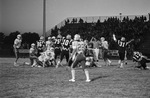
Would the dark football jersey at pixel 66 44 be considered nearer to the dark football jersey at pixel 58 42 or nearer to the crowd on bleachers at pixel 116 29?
the dark football jersey at pixel 58 42

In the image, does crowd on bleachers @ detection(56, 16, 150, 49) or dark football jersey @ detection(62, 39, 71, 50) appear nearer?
dark football jersey @ detection(62, 39, 71, 50)

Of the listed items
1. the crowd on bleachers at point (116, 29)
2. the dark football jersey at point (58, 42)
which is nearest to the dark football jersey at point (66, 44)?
the dark football jersey at point (58, 42)

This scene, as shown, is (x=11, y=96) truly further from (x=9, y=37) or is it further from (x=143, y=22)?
(x=9, y=37)

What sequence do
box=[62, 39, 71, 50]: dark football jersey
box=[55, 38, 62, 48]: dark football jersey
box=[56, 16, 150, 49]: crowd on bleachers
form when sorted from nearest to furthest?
1. box=[62, 39, 71, 50]: dark football jersey
2. box=[55, 38, 62, 48]: dark football jersey
3. box=[56, 16, 150, 49]: crowd on bleachers

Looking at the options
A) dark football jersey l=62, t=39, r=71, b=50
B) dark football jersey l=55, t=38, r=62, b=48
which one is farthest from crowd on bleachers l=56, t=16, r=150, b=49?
dark football jersey l=62, t=39, r=71, b=50

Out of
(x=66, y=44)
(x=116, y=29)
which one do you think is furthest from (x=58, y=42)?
(x=116, y=29)

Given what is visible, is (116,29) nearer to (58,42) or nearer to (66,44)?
(58,42)

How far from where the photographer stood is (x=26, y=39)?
3590 inches

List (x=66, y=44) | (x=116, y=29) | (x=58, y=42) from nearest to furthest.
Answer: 1. (x=66, y=44)
2. (x=58, y=42)
3. (x=116, y=29)

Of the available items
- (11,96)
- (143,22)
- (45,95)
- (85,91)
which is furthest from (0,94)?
(143,22)

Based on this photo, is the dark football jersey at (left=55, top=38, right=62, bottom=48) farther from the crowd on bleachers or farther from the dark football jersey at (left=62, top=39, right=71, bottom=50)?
the crowd on bleachers

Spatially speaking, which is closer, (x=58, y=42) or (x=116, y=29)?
(x=58, y=42)

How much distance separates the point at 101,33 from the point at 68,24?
12121mm

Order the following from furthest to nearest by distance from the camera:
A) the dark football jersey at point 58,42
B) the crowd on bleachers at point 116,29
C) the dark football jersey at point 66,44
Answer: the crowd on bleachers at point 116,29 → the dark football jersey at point 58,42 → the dark football jersey at point 66,44
